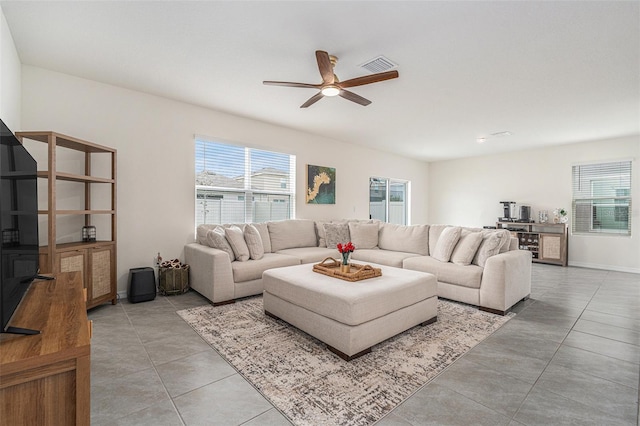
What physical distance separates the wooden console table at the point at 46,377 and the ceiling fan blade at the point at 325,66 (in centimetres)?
231

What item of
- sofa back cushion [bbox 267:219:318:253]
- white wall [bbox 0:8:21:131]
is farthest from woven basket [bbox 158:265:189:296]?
white wall [bbox 0:8:21:131]

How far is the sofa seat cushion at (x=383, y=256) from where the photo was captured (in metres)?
4.13

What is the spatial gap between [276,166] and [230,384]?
3863mm

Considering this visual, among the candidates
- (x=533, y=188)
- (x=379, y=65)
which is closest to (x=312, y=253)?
(x=379, y=65)

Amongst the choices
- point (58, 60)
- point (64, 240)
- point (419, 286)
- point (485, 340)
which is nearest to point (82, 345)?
point (419, 286)

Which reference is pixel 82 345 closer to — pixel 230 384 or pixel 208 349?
pixel 230 384

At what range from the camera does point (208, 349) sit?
93.0 inches

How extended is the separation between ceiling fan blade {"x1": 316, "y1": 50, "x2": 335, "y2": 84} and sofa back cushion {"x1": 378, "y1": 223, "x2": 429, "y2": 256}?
2744mm

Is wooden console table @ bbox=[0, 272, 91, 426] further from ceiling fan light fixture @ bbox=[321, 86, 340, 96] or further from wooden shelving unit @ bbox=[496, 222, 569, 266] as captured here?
wooden shelving unit @ bbox=[496, 222, 569, 266]

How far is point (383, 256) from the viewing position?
4352 millimetres

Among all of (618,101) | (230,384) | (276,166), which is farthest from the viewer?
(276,166)

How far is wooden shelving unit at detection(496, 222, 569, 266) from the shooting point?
600 centimetres

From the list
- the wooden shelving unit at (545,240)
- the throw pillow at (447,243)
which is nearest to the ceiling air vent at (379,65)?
the throw pillow at (447,243)

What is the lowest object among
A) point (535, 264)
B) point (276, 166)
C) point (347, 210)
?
point (535, 264)
